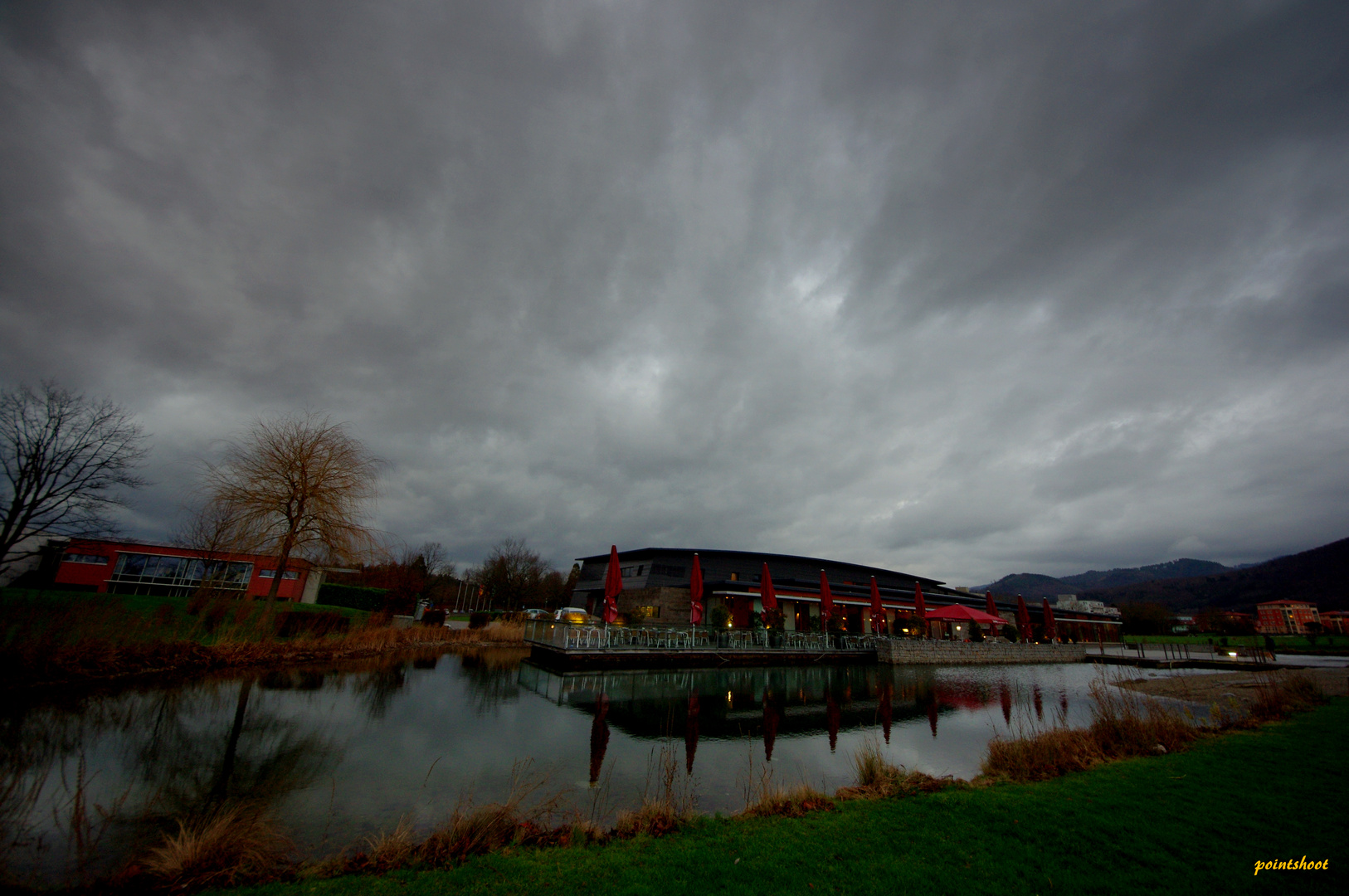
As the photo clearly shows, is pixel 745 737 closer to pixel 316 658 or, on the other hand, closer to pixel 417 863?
pixel 417 863

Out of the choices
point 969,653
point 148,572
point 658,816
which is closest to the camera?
point 658,816

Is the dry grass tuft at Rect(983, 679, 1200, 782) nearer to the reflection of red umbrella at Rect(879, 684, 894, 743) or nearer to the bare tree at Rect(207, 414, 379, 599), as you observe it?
the reflection of red umbrella at Rect(879, 684, 894, 743)

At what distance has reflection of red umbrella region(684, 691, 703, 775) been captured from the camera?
9.09 meters

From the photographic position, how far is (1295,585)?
12962cm

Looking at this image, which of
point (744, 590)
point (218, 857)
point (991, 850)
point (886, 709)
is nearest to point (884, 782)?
point (991, 850)

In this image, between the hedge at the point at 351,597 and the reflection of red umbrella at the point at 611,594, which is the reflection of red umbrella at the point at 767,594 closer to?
the reflection of red umbrella at the point at 611,594

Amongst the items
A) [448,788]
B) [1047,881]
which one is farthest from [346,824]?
[1047,881]

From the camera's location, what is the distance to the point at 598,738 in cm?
1049

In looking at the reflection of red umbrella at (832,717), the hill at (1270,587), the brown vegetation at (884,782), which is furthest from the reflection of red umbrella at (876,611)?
the hill at (1270,587)

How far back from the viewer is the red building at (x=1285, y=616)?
8688 centimetres

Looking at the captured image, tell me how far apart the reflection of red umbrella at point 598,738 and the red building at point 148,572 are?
1769 cm

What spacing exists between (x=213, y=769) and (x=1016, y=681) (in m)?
28.1

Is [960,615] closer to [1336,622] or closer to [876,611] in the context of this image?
[876,611]

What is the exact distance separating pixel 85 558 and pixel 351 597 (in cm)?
1207
